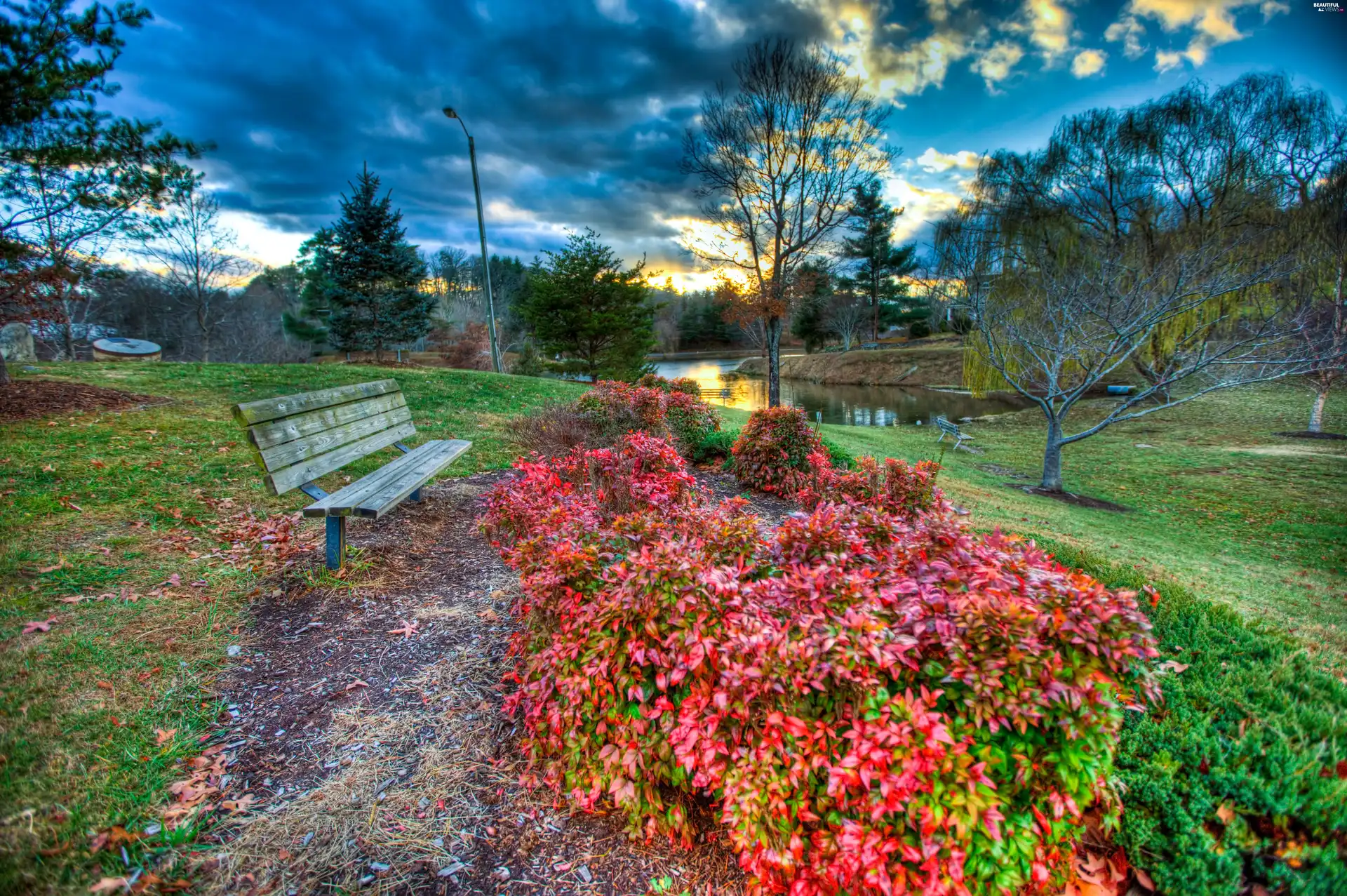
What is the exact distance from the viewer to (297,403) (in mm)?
3629

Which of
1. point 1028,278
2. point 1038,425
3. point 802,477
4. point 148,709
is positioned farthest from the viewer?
point 1038,425

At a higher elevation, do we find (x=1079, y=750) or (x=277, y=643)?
(x=1079, y=750)

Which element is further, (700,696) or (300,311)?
(300,311)

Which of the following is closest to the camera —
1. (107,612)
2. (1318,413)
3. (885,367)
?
(107,612)

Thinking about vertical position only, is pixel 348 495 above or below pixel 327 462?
below

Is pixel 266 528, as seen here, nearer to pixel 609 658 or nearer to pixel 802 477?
pixel 609 658

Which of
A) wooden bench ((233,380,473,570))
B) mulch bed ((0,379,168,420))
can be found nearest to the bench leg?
wooden bench ((233,380,473,570))

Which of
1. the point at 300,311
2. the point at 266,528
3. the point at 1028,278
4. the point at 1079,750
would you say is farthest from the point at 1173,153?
the point at 300,311

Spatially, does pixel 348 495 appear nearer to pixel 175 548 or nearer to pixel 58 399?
pixel 175 548

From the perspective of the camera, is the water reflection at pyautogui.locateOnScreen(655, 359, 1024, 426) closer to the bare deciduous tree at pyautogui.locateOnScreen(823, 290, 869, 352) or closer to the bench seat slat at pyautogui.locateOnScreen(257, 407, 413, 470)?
the bare deciduous tree at pyautogui.locateOnScreen(823, 290, 869, 352)

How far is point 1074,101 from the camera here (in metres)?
17.4

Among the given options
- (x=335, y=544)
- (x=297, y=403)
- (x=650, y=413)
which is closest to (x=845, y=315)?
(x=650, y=413)

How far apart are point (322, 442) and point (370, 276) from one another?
62.4ft

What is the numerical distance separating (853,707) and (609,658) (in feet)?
2.58
